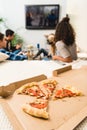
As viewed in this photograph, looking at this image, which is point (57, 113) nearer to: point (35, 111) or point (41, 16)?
point (35, 111)

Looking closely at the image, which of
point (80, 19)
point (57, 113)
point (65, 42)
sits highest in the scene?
point (80, 19)

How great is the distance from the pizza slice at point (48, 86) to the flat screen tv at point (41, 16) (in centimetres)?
338

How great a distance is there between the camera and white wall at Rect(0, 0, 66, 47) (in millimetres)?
4379

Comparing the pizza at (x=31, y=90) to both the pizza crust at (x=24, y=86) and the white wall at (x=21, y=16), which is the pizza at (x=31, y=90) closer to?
the pizza crust at (x=24, y=86)

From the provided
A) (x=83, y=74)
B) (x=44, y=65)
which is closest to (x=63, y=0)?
(x=44, y=65)

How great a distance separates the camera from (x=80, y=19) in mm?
3660

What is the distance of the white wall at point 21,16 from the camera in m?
4.38

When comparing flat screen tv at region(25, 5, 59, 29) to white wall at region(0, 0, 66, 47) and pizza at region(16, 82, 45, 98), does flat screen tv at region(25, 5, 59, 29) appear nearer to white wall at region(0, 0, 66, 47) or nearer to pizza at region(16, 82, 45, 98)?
white wall at region(0, 0, 66, 47)

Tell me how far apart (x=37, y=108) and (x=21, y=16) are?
388cm

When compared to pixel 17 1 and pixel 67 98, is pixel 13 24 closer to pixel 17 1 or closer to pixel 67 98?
pixel 17 1

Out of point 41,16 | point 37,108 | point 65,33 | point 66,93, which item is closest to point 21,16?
point 41,16

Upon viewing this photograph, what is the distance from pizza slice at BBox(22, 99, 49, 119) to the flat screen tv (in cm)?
368

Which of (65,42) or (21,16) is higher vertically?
(21,16)

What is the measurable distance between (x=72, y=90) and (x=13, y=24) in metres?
3.74
